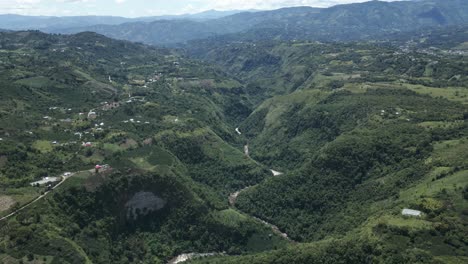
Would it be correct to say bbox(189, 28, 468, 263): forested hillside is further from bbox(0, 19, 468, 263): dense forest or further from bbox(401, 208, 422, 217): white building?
bbox(401, 208, 422, 217): white building

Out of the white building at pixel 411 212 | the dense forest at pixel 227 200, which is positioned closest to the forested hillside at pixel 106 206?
the dense forest at pixel 227 200

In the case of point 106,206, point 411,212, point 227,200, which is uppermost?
point 411,212

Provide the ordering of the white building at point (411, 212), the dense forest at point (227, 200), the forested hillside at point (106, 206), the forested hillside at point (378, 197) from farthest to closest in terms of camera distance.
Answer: the white building at point (411, 212), the forested hillside at point (106, 206), the dense forest at point (227, 200), the forested hillside at point (378, 197)

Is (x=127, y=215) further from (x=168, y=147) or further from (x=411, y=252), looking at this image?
(x=411, y=252)

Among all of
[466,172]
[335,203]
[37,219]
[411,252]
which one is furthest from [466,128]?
[37,219]

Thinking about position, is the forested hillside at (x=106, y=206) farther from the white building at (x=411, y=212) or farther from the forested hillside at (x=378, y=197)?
the white building at (x=411, y=212)

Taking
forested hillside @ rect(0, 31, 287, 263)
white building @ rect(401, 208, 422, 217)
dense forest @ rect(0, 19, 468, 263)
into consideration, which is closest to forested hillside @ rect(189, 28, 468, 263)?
dense forest @ rect(0, 19, 468, 263)

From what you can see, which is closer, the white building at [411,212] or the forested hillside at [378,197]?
the forested hillside at [378,197]

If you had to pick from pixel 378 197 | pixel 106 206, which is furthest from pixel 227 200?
pixel 378 197

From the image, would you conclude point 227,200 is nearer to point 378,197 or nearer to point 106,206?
point 106,206

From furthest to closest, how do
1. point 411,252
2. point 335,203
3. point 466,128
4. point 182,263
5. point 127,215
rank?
point 466,128 < point 335,203 < point 127,215 < point 182,263 < point 411,252

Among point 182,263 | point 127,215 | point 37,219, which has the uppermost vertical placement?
point 37,219
